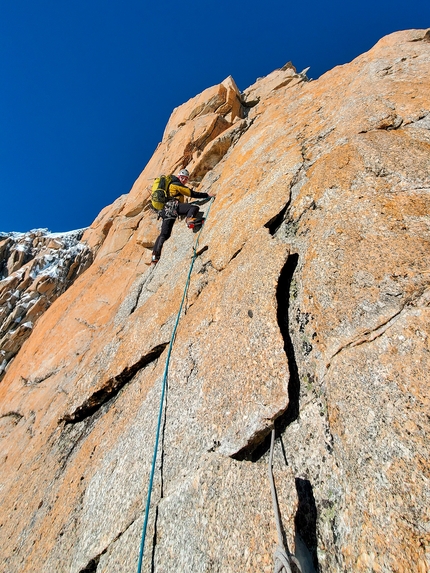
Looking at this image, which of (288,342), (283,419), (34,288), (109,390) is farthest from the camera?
(34,288)

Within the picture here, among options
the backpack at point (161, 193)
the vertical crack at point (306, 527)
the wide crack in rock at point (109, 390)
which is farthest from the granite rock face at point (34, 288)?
the vertical crack at point (306, 527)

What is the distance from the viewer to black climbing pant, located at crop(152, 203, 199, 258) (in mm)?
Answer: 8402

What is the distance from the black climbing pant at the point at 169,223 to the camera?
8.40 metres

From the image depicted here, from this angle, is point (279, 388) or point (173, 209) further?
point (173, 209)

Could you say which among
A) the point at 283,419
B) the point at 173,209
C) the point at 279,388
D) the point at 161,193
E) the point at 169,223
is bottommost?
the point at 283,419

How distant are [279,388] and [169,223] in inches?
275

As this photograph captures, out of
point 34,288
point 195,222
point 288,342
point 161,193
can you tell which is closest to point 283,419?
point 288,342

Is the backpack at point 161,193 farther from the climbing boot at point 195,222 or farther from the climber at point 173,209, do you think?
the climbing boot at point 195,222

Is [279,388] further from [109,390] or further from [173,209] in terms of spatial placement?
[173,209]

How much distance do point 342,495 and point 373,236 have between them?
8.21ft

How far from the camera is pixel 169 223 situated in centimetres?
924

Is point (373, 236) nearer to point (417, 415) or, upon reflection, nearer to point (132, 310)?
point (417, 415)

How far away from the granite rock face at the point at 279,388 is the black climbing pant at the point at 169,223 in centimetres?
118

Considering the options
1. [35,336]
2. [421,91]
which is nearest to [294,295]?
[421,91]
